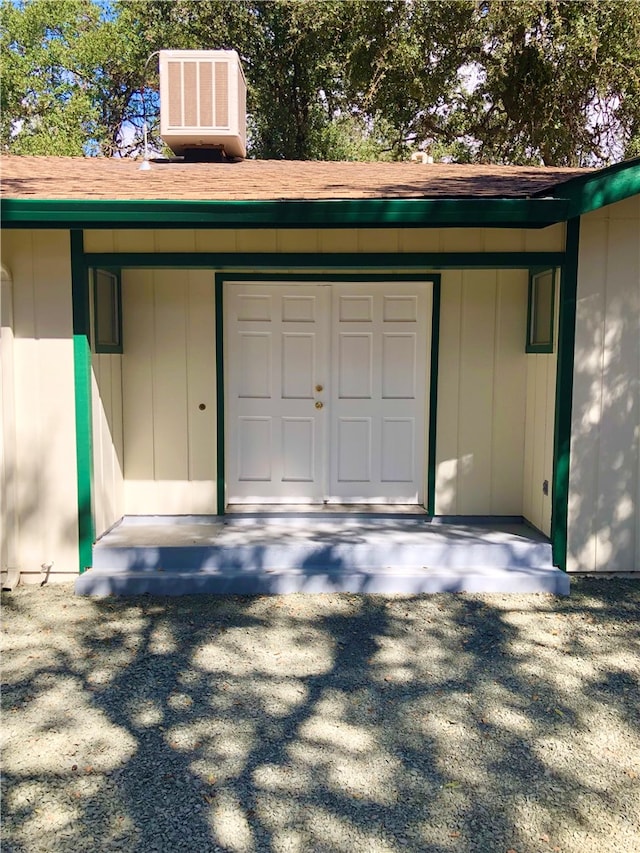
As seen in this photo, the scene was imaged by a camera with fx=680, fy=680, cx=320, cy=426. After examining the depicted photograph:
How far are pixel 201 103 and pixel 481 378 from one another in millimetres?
4217

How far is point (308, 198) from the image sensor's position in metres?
4.42

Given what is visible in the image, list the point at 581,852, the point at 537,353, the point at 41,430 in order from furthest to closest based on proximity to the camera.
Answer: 1. the point at 537,353
2. the point at 41,430
3. the point at 581,852

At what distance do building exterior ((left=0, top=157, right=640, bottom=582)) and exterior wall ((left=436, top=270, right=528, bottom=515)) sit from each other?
0.05 feet

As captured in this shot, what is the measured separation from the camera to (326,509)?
576cm

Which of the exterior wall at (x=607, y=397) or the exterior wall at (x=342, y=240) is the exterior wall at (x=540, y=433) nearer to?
the exterior wall at (x=607, y=397)

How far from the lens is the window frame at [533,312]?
495 cm

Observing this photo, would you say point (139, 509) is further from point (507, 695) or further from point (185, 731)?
point (507, 695)

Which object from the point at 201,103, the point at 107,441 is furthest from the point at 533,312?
the point at 201,103

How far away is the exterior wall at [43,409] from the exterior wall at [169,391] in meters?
0.88

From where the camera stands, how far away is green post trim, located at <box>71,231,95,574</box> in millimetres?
4664

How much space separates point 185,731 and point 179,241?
3267 mm

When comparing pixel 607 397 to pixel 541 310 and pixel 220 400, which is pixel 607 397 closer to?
pixel 541 310

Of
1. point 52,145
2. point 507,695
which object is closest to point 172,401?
point 507,695

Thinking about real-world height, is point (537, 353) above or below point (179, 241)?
below
